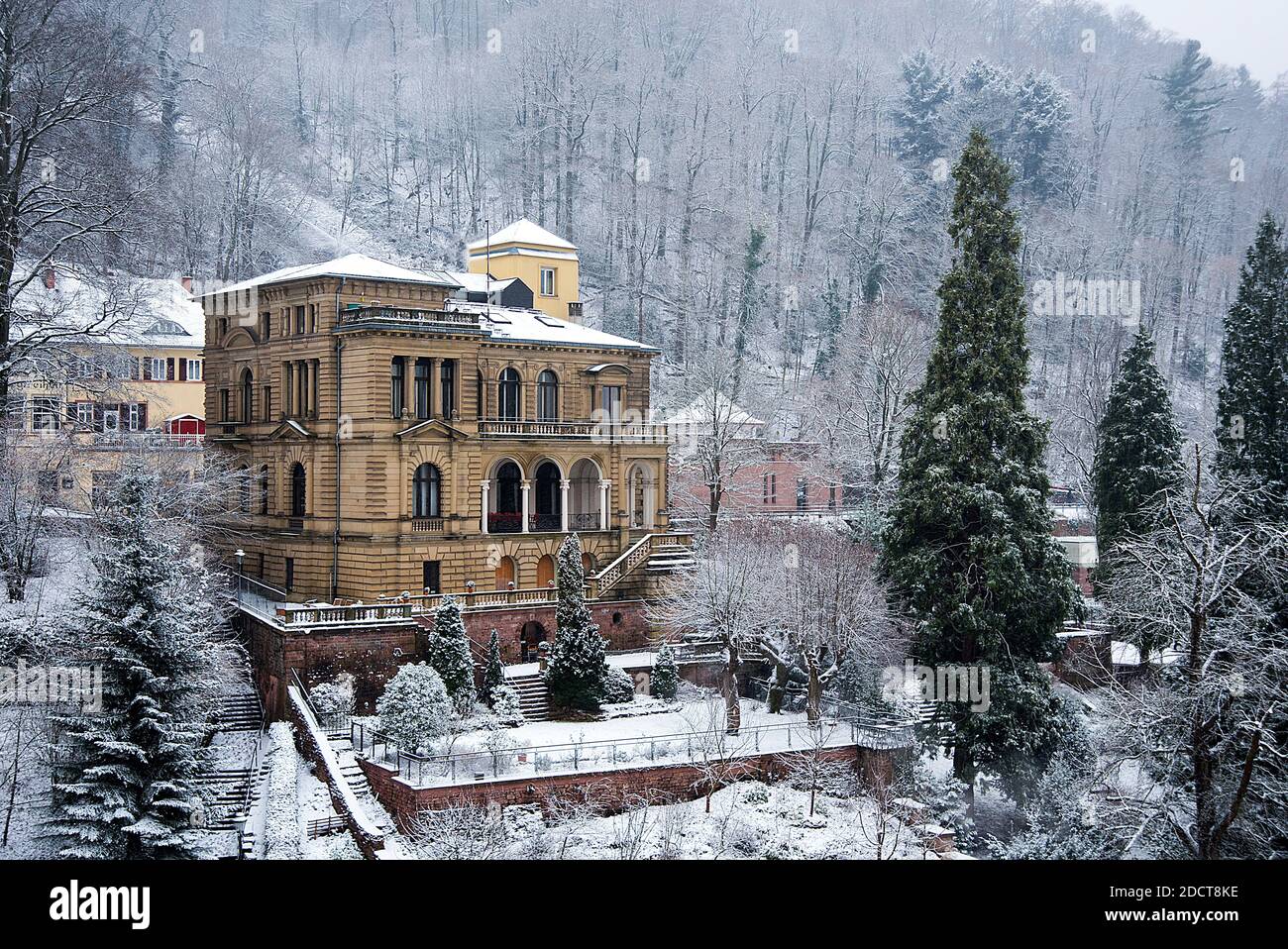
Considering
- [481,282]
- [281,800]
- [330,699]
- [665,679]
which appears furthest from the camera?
[481,282]

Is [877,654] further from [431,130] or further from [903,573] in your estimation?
[431,130]

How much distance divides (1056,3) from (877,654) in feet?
270

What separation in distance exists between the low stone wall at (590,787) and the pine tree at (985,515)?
130 inches

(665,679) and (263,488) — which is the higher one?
(263,488)

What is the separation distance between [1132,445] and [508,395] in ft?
68.0

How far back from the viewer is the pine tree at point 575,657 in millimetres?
35531

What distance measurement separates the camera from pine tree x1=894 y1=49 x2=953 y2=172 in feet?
289

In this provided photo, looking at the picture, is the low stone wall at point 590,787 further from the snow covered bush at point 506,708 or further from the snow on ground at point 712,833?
the snow covered bush at point 506,708

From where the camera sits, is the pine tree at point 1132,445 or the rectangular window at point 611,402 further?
the rectangular window at point 611,402

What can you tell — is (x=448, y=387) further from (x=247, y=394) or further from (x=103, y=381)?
(x=103, y=381)

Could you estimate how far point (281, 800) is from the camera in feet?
99.2

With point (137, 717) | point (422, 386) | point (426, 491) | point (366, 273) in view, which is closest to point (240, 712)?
point (137, 717)

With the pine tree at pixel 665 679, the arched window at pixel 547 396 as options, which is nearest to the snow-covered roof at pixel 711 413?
the arched window at pixel 547 396

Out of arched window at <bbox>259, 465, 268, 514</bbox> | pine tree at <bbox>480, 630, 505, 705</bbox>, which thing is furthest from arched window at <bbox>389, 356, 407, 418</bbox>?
pine tree at <bbox>480, 630, 505, 705</bbox>
